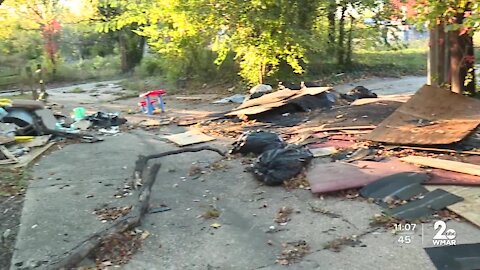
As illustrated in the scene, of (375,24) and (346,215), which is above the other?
(375,24)

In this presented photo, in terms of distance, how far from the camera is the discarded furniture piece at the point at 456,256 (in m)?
3.21

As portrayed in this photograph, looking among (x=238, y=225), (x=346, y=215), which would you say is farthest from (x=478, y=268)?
(x=238, y=225)

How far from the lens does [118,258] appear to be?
377 centimetres

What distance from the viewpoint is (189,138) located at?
8.18 metres

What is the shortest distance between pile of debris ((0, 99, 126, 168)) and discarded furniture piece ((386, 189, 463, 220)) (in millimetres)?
5066

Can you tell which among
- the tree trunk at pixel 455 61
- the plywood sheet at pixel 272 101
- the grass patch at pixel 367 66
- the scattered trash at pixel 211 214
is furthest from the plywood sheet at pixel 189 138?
the grass patch at pixel 367 66

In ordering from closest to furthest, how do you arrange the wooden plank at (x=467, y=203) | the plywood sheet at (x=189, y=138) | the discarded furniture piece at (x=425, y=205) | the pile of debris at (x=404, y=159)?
the wooden plank at (x=467, y=203)
the discarded furniture piece at (x=425, y=205)
the pile of debris at (x=404, y=159)
the plywood sheet at (x=189, y=138)

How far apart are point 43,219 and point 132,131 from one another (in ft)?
15.4

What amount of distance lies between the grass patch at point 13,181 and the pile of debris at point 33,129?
0.90ft

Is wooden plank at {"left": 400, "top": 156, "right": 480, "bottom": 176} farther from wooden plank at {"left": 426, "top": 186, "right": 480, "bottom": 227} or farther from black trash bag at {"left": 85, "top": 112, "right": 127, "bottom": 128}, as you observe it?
black trash bag at {"left": 85, "top": 112, "right": 127, "bottom": 128}

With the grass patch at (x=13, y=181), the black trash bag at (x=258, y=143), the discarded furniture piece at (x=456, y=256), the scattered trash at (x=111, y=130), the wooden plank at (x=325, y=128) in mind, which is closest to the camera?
the discarded furniture piece at (x=456, y=256)

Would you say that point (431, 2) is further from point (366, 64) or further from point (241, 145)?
point (366, 64)

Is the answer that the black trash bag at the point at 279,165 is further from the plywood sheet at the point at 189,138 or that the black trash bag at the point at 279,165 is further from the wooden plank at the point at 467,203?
the plywood sheet at the point at 189,138

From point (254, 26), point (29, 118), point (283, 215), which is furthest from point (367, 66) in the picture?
point (283, 215)
